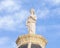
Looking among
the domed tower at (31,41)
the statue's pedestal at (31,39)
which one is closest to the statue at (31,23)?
the domed tower at (31,41)

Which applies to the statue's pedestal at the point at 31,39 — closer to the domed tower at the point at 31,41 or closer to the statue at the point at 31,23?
the domed tower at the point at 31,41

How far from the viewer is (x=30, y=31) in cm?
4047

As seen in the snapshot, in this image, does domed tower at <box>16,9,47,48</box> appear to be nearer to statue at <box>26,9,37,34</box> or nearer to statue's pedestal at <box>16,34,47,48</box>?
statue's pedestal at <box>16,34,47,48</box>

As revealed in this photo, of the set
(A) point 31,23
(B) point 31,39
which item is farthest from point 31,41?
(A) point 31,23

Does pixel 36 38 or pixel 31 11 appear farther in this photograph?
pixel 31 11

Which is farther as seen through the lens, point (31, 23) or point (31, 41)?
point (31, 23)

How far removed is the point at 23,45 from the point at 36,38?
1.83 metres

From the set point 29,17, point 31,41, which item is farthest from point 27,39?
point 29,17

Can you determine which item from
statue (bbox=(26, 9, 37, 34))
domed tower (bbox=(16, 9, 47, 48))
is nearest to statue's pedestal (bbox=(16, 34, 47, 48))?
domed tower (bbox=(16, 9, 47, 48))

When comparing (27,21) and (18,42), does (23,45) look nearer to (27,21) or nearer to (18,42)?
(18,42)

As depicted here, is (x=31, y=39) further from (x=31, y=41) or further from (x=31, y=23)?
Answer: (x=31, y=23)

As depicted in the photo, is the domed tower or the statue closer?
the domed tower

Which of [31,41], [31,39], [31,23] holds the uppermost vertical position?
[31,23]

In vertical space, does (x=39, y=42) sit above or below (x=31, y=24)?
below
